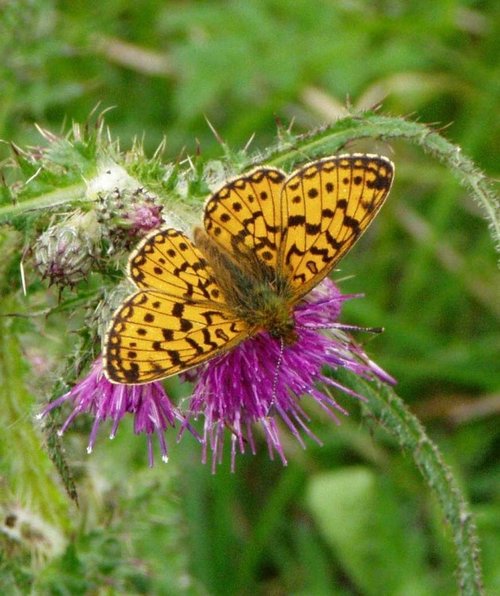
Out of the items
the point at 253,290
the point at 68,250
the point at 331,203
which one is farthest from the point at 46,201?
the point at 331,203

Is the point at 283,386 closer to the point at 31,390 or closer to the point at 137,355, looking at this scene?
the point at 137,355

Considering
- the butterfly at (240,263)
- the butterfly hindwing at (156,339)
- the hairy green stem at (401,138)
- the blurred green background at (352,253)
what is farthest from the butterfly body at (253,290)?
the blurred green background at (352,253)

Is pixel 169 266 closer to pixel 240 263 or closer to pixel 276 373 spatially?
pixel 240 263

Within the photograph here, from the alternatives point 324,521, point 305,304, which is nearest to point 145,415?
point 305,304

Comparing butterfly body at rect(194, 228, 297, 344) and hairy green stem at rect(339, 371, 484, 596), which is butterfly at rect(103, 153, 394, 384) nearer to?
butterfly body at rect(194, 228, 297, 344)

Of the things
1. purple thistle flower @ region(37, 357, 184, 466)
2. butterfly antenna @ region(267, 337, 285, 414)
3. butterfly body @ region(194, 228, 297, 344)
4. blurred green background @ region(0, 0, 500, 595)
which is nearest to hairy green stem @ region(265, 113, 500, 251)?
butterfly body @ region(194, 228, 297, 344)

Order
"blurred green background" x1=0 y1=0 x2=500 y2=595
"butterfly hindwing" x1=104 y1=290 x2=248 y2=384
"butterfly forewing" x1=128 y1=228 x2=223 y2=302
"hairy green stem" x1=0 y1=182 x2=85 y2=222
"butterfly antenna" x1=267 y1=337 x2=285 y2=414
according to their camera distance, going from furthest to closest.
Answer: "blurred green background" x1=0 y1=0 x2=500 y2=595
"butterfly antenna" x1=267 y1=337 x2=285 y2=414
"hairy green stem" x1=0 y1=182 x2=85 y2=222
"butterfly forewing" x1=128 y1=228 x2=223 y2=302
"butterfly hindwing" x1=104 y1=290 x2=248 y2=384

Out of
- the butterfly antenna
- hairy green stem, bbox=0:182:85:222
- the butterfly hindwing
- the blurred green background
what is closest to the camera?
the butterfly hindwing

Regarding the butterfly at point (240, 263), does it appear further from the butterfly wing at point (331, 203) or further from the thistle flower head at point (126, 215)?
the thistle flower head at point (126, 215)
